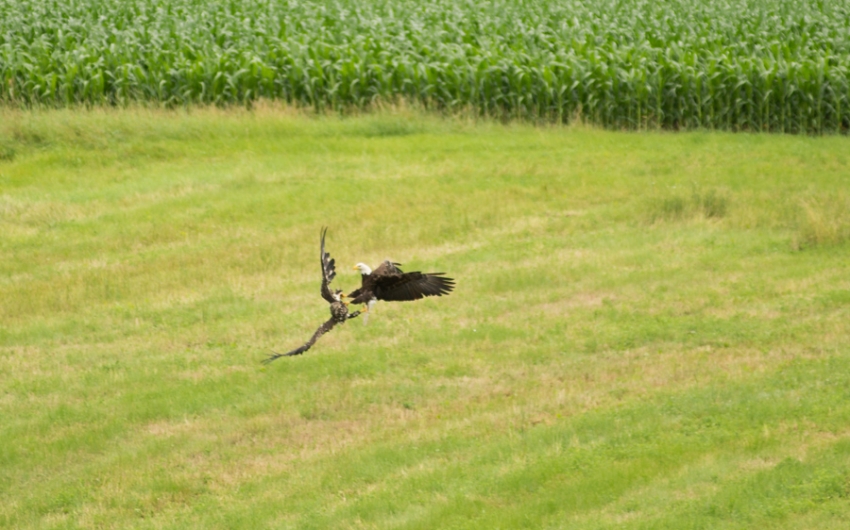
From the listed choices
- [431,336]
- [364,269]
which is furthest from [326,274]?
[431,336]

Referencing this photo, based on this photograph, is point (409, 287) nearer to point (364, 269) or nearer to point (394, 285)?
→ point (394, 285)

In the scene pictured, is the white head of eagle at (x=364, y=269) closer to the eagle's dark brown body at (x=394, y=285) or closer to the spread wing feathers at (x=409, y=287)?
the eagle's dark brown body at (x=394, y=285)

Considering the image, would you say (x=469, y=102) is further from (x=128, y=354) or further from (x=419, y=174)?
(x=128, y=354)

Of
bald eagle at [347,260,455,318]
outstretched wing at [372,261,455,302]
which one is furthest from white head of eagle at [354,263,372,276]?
outstretched wing at [372,261,455,302]

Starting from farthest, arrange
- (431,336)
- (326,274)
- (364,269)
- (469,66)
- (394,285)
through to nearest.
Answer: (469,66)
(431,336)
(394,285)
(326,274)
(364,269)

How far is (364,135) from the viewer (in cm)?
2317

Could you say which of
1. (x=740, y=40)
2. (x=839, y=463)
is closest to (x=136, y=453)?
(x=839, y=463)

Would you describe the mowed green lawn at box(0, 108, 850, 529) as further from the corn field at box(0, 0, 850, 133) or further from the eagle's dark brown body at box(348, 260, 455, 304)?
the corn field at box(0, 0, 850, 133)

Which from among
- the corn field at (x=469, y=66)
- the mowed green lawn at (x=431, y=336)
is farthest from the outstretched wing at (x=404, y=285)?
the corn field at (x=469, y=66)

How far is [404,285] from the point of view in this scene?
7891mm

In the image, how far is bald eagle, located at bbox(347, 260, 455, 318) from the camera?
25.3 ft

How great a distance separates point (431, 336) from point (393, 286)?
5067 mm

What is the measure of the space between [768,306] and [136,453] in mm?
6679

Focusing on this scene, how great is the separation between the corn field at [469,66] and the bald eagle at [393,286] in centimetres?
1660
